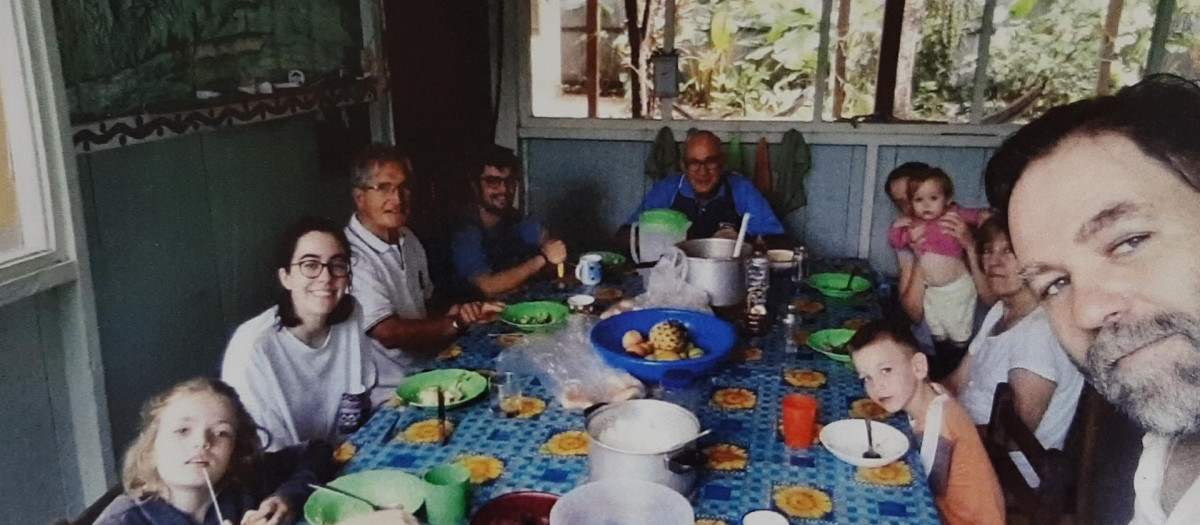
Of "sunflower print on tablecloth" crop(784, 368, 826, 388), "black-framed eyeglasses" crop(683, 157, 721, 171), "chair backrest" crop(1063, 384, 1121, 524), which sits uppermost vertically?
"black-framed eyeglasses" crop(683, 157, 721, 171)

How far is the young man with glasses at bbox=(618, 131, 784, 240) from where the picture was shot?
338cm

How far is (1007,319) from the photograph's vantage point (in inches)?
88.5

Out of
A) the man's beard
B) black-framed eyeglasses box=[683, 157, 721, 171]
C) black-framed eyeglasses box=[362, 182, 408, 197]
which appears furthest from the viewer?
black-framed eyeglasses box=[683, 157, 721, 171]

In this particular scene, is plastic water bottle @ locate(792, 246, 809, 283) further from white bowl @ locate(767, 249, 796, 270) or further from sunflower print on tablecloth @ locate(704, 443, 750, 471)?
sunflower print on tablecloth @ locate(704, 443, 750, 471)

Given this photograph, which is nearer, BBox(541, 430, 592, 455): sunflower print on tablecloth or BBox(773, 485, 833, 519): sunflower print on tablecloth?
BBox(773, 485, 833, 519): sunflower print on tablecloth

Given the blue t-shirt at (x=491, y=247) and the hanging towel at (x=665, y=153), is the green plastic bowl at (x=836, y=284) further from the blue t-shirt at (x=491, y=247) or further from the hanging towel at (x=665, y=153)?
the hanging towel at (x=665, y=153)

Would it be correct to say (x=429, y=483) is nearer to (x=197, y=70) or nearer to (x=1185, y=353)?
(x=1185, y=353)

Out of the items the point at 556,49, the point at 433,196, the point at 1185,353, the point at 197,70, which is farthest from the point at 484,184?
the point at 1185,353

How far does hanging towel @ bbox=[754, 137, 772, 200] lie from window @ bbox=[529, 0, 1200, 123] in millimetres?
183

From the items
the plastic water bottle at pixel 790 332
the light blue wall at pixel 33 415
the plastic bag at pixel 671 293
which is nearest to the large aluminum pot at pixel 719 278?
the plastic bag at pixel 671 293

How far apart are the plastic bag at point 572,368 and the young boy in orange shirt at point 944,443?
1.71 ft

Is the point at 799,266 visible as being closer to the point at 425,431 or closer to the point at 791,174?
the point at 791,174

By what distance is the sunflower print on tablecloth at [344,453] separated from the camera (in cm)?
156

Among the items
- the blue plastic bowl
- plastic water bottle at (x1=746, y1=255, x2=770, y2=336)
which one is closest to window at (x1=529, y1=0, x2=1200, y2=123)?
plastic water bottle at (x1=746, y1=255, x2=770, y2=336)
